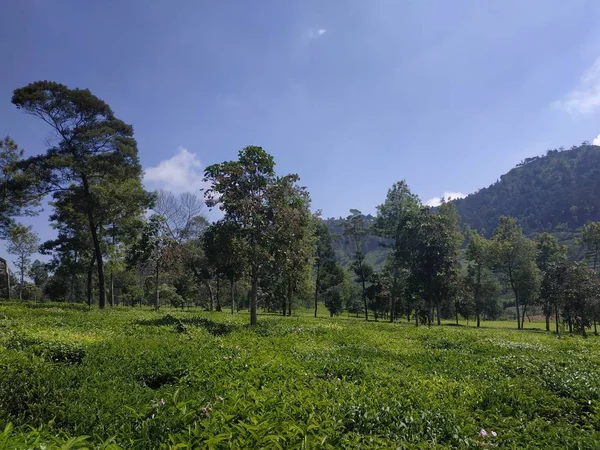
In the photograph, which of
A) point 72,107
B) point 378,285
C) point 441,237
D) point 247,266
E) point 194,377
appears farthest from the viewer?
point 378,285

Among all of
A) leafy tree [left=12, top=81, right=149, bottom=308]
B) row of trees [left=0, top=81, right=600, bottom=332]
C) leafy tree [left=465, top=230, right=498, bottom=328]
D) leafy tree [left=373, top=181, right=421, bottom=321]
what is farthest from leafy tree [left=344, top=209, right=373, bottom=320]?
leafy tree [left=12, top=81, right=149, bottom=308]

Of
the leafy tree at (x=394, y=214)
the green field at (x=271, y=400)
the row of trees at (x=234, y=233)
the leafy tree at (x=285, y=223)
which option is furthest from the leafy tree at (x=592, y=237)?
the green field at (x=271, y=400)

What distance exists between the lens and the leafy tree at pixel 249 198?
19.8 m

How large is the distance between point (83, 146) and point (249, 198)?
47.6 feet

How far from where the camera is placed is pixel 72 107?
25781 mm

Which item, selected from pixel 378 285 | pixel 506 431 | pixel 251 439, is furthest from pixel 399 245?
pixel 251 439

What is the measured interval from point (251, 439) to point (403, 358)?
29.3 ft

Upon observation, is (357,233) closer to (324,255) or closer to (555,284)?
(324,255)

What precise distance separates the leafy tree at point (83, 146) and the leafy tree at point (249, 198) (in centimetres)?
1075

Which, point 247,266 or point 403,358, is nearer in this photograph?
point 403,358

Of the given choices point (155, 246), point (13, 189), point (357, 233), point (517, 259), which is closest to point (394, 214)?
point (357, 233)

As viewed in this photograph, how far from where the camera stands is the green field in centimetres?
477

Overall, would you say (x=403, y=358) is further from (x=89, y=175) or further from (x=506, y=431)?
(x=89, y=175)

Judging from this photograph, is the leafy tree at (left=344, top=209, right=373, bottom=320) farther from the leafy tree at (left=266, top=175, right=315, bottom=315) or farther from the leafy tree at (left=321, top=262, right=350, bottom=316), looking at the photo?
the leafy tree at (left=266, top=175, right=315, bottom=315)
